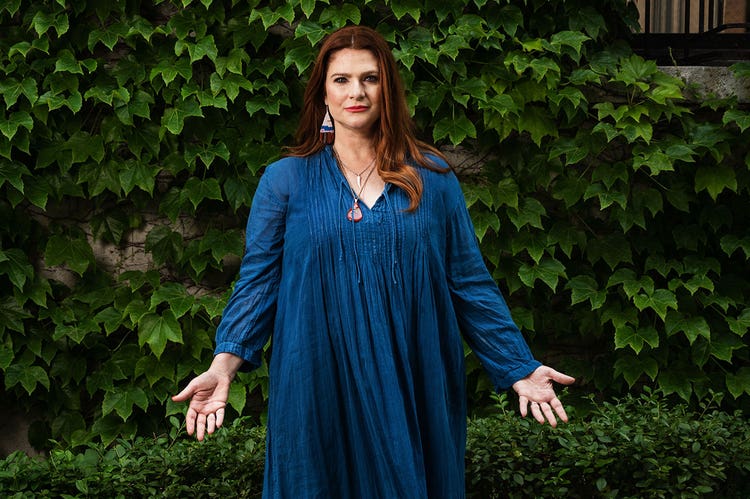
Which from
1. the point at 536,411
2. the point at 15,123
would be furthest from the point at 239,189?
the point at 536,411

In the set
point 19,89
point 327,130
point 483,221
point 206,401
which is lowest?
point 206,401

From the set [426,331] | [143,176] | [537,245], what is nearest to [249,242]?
[426,331]

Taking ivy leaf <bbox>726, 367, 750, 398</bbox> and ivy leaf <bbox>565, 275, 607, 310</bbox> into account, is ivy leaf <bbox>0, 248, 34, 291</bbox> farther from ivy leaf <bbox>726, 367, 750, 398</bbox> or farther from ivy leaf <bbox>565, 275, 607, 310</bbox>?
ivy leaf <bbox>726, 367, 750, 398</bbox>

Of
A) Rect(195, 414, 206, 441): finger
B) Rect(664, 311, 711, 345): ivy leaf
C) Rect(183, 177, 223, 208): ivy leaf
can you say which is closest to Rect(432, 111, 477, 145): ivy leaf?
Rect(183, 177, 223, 208): ivy leaf

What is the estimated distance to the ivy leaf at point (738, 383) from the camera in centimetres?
413

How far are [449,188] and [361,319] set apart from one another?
42 centimetres

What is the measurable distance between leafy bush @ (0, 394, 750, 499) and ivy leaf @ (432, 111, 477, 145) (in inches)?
50.1

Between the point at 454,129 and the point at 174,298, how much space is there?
4.78 feet

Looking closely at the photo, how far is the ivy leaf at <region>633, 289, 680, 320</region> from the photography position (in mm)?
4023

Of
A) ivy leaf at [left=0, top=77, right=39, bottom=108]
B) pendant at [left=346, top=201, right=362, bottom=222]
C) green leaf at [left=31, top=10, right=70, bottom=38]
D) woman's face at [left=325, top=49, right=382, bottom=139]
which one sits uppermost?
green leaf at [left=31, top=10, right=70, bottom=38]

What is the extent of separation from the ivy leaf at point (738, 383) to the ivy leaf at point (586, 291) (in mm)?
698

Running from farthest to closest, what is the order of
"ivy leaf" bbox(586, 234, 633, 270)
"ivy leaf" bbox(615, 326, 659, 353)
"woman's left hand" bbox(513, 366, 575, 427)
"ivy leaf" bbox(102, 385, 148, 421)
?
"ivy leaf" bbox(586, 234, 633, 270) → "ivy leaf" bbox(615, 326, 659, 353) → "ivy leaf" bbox(102, 385, 148, 421) → "woman's left hand" bbox(513, 366, 575, 427)

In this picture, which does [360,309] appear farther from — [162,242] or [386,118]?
[162,242]

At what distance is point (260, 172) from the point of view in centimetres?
406
